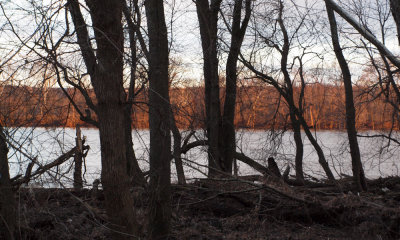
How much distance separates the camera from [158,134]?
5672 millimetres

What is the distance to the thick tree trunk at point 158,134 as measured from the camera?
18.4 feet

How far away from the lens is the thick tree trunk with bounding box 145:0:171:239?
562 cm

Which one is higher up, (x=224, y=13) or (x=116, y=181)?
(x=224, y=13)

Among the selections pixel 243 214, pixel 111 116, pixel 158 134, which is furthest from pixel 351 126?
pixel 111 116

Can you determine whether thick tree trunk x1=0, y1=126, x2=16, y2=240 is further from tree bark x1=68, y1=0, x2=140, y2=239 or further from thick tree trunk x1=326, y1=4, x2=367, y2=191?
thick tree trunk x1=326, y1=4, x2=367, y2=191

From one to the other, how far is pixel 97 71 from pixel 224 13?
267 inches

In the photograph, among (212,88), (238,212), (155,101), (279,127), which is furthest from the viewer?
(279,127)

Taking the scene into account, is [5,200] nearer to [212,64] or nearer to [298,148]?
[212,64]

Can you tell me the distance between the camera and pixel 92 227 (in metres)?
6.48

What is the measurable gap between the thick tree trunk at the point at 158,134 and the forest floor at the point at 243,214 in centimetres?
24

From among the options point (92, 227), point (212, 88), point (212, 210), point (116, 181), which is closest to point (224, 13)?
point (212, 88)

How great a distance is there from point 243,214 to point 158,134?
2406 millimetres

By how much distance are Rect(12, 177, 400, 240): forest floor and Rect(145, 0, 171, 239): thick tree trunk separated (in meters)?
0.24

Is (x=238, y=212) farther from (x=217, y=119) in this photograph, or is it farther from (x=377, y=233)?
(x=217, y=119)
